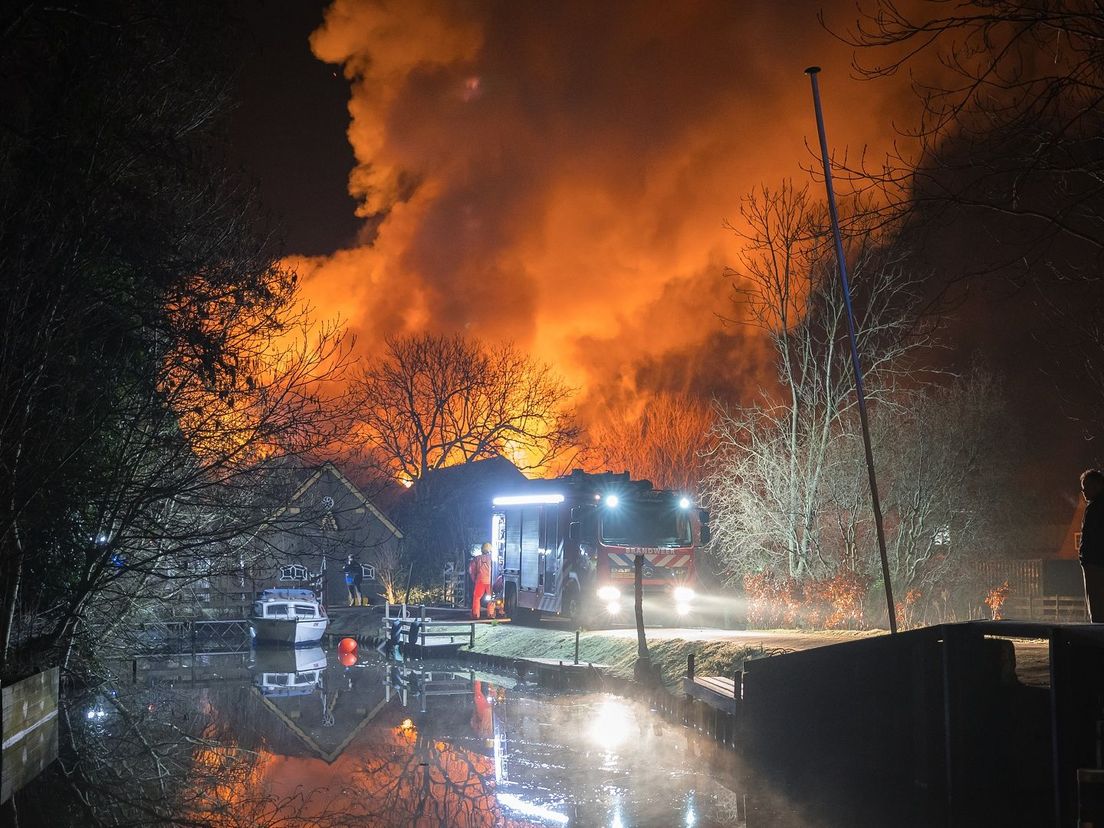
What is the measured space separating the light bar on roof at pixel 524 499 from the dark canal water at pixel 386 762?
6310 mm

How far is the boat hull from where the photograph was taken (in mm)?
38906

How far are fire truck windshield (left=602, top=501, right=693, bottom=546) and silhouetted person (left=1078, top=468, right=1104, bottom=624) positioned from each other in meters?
14.7

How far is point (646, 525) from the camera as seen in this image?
2634 centimetres

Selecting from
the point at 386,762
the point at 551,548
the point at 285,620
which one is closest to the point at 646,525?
the point at 551,548

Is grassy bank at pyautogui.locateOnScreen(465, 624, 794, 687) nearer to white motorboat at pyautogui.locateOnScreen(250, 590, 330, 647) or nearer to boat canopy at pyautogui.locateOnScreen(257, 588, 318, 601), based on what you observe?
white motorboat at pyautogui.locateOnScreen(250, 590, 330, 647)

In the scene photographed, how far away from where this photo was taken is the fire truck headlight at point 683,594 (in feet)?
86.9

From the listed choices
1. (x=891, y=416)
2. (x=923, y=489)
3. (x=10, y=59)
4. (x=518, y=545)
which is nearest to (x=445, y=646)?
(x=518, y=545)

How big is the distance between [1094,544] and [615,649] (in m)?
12.7

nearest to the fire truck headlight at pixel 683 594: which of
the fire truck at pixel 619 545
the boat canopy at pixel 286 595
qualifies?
the fire truck at pixel 619 545

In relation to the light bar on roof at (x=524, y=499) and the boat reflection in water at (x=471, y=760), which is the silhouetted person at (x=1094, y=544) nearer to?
the boat reflection in water at (x=471, y=760)

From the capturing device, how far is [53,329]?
15180 mm

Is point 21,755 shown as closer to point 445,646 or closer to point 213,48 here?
point 213,48

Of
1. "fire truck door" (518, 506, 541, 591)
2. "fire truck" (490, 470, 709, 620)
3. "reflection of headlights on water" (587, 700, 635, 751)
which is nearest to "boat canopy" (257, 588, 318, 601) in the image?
"fire truck door" (518, 506, 541, 591)

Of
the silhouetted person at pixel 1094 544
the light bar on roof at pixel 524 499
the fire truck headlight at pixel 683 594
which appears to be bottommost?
the fire truck headlight at pixel 683 594
